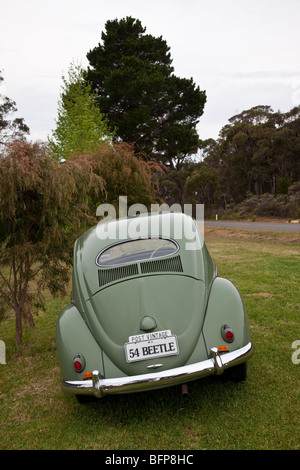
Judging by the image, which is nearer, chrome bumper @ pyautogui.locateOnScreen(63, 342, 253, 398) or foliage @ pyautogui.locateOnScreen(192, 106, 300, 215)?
chrome bumper @ pyautogui.locateOnScreen(63, 342, 253, 398)

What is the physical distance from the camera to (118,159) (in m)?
11.2

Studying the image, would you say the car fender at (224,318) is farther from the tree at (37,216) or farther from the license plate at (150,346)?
the tree at (37,216)

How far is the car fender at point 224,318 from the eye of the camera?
3141 mm

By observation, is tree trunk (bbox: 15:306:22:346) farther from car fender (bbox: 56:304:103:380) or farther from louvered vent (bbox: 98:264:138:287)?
louvered vent (bbox: 98:264:138:287)

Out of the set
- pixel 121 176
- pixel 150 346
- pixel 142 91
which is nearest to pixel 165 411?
pixel 150 346

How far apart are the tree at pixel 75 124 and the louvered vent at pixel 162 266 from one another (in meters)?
10.9

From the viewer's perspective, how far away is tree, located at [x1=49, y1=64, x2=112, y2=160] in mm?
15273

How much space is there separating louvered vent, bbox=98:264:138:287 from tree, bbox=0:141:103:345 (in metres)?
1.47

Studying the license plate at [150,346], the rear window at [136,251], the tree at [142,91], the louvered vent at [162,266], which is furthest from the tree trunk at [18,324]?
the tree at [142,91]

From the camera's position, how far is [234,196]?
5431 centimetres

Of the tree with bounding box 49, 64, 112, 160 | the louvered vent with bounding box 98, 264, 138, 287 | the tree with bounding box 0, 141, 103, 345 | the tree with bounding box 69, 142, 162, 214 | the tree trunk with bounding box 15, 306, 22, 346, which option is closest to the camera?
the louvered vent with bounding box 98, 264, 138, 287

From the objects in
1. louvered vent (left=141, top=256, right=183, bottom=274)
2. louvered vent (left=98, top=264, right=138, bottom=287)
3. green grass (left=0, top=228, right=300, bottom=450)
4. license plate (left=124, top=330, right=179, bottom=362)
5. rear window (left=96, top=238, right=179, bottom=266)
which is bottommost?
green grass (left=0, top=228, right=300, bottom=450)

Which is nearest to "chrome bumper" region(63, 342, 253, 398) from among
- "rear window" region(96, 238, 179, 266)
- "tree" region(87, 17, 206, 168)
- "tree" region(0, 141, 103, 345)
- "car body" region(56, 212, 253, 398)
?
"car body" region(56, 212, 253, 398)

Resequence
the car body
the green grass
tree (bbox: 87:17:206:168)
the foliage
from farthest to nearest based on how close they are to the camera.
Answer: the foliage < tree (bbox: 87:17:206:168) < the car body < the green grass
